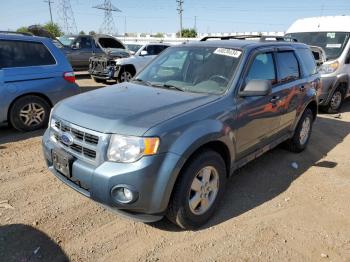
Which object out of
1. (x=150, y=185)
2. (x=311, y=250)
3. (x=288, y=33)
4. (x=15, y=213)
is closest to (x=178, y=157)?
(x=150, y=185)

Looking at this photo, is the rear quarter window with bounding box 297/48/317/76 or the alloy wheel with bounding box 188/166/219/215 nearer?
the alloy wheel with bounding box 188/166/219/215

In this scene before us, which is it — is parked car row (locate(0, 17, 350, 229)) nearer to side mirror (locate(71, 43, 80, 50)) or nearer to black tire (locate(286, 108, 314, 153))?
black tire (locate(286, 108, 314, 153))

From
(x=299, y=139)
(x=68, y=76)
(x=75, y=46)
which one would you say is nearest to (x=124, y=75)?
(x=75, y=46)

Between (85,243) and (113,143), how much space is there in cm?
105

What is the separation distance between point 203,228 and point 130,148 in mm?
1259

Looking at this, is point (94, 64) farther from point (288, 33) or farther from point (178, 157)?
point (178, 157)

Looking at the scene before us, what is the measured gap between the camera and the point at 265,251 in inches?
122

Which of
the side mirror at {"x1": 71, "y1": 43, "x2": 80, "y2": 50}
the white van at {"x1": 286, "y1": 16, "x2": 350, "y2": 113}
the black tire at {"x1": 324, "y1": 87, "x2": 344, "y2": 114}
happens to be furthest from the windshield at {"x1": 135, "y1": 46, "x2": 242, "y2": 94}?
the side mirror at {"x1": 71, "y1": 43, "x2": 80, "y2": 50}

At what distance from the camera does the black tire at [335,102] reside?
28.7 feet

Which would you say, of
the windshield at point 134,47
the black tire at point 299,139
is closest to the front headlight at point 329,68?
the black tire at point 299,139

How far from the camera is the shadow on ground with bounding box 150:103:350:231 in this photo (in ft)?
12.3

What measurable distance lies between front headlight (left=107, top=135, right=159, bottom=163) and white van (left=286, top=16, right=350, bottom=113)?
6.95m

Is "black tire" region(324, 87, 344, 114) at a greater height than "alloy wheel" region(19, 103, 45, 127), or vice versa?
"alloy wheel" region(19, 103, 45, 127)

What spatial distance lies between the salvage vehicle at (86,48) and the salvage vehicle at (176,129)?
10.4m
